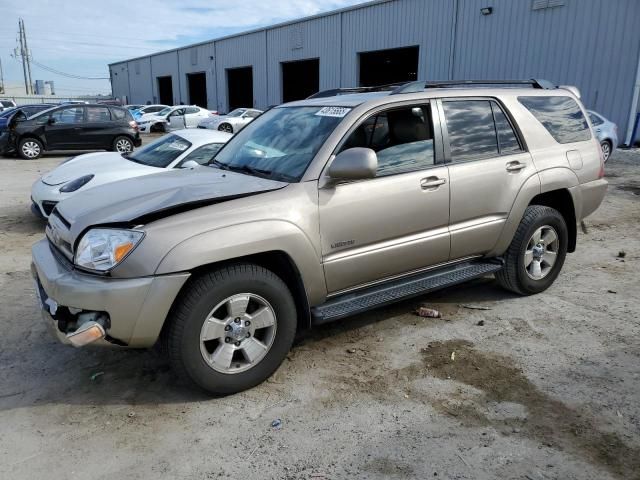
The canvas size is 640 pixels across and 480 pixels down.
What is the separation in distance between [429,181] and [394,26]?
22375 mm

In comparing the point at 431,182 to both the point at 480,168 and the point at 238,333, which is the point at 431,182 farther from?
the point at 238,333

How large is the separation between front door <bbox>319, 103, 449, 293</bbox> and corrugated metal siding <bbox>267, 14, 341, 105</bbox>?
24.8 m

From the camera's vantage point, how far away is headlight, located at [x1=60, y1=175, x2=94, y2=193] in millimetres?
6566

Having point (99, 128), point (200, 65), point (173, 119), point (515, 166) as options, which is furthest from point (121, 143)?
point (200, 65)

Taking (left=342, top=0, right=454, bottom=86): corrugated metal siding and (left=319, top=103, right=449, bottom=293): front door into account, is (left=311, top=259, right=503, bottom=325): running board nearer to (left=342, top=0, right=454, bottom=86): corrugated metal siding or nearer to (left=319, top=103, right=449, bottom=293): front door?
(left=319, top=103, right=449, bottom=293): front door

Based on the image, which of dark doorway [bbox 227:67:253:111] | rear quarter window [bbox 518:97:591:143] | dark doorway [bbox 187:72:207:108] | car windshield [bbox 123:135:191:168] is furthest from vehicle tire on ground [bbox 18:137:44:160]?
dark doorway [bbox 187:72:207:108]

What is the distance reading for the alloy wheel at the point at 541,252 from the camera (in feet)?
15.3

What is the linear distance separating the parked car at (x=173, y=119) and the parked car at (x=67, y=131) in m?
11.1

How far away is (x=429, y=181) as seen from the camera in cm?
383

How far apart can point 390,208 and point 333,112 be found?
32.3 inches

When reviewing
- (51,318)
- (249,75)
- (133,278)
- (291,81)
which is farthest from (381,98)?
(249,75)

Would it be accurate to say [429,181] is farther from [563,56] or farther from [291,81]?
[291,81]

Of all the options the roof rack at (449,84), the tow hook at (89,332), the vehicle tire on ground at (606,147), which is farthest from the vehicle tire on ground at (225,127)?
the tow hook at (89,332)

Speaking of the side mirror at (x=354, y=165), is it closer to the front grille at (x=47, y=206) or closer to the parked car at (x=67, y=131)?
the front grille at (x=47, y=206)
